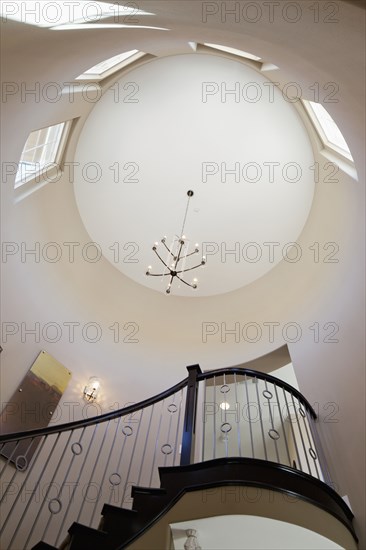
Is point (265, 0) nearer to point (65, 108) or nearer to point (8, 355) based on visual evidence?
point (65, 108)

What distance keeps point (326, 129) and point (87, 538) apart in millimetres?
5955

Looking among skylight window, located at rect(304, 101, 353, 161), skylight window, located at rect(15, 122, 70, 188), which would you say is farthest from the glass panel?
skylight window, located at rect(304, 101, 353, 161)

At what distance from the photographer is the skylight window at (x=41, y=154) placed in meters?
5.55

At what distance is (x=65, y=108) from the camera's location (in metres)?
5.17

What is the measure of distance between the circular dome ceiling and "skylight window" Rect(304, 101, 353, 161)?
1.32 feet

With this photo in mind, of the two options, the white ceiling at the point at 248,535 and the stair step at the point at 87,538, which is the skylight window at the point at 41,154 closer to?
the stair step at the point at 87,538

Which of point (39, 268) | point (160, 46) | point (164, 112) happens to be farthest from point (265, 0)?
point (39, 268)

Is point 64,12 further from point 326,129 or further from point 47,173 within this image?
point 326,129

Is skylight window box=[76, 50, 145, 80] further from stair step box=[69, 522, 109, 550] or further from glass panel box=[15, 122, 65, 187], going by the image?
stair step box=[69, 522, 109, 550]

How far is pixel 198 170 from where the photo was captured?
766 centimetres

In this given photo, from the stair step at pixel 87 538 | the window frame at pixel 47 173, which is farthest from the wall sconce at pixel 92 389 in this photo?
the stair step at pixel 87 538

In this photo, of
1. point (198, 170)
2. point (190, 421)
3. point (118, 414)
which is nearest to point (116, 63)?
point (198, 170)

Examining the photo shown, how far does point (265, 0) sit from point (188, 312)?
21.2 ft

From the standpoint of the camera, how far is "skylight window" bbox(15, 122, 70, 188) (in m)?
5.55
